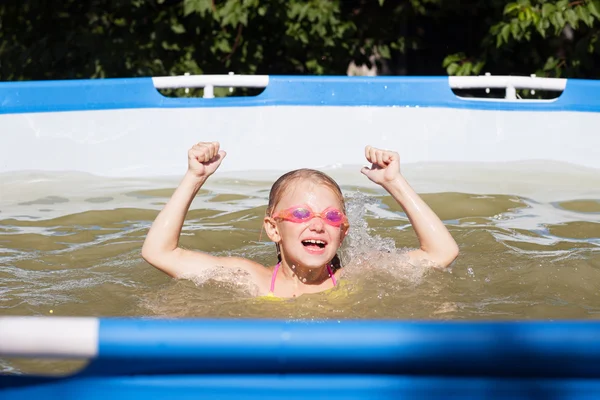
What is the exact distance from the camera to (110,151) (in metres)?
5.06

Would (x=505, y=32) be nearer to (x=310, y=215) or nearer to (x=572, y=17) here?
(x=572, y=17)

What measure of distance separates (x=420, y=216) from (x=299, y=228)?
0.41 metres

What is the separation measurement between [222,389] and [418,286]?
1635 millimetres

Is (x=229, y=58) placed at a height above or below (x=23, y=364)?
above

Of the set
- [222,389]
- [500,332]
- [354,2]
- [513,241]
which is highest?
[354,2]

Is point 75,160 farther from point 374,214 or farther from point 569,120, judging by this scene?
point 569,120

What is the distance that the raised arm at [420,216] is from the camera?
2.94 m

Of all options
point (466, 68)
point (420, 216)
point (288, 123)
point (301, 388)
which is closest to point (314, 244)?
point (420, 216)

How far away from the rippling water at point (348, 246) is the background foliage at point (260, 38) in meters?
1.92

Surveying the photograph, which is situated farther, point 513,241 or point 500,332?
point 513,241

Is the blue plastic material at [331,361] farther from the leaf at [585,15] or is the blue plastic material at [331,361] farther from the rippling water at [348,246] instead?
the leaf at [585,15]

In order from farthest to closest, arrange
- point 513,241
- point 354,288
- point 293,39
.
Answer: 1. point 293,39
2. point 513,241
3. point 354,288

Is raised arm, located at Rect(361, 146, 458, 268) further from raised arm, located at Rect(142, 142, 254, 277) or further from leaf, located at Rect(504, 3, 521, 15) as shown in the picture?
leaf, located at Rect(504, 3, 521, 15)

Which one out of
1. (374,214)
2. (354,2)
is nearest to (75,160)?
(374,214)
